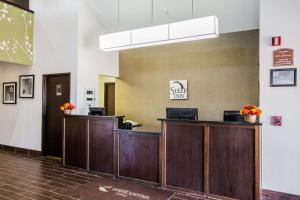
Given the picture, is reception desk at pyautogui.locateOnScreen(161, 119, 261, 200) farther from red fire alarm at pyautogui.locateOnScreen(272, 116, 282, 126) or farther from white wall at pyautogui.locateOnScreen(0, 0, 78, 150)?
white wall at pyautogui.locateOnScreen(0, 0, 78, 150)

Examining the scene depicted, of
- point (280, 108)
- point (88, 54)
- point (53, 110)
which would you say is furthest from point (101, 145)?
point (280, 108)

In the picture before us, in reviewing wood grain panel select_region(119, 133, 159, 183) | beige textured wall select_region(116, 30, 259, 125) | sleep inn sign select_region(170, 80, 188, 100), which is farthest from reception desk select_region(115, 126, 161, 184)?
beige textured wall select_region(116, 30, 259, 125)

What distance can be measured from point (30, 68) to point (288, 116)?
615 centimetres

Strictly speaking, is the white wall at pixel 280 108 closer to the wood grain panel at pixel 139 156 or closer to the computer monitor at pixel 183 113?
the computer monitor at pixel 183 113

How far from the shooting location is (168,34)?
3.81 metres

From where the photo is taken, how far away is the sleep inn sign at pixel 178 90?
570cm

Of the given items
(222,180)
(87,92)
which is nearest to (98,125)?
(87,92)

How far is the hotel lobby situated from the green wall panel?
0.09ft

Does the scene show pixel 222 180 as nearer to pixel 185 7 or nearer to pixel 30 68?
pixel 185 7

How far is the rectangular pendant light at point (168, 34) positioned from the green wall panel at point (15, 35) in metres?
2.65

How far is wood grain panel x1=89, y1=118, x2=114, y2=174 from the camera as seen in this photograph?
14.3 ft

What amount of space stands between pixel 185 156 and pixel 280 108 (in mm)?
1641

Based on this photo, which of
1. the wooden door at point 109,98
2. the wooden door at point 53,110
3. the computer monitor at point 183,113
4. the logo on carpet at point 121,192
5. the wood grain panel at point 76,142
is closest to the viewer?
Answer: the logo on carpet at point 121,192

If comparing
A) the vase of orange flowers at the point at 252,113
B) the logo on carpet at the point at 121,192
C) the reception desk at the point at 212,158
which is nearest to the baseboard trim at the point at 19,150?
the logo on carpet at the point at 121,192
